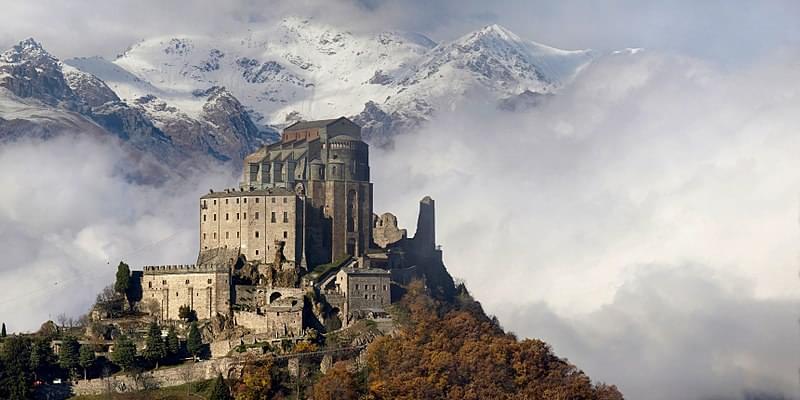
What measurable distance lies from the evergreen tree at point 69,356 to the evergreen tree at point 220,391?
14.3 metres

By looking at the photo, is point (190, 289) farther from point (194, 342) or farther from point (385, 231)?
point (385, 231)

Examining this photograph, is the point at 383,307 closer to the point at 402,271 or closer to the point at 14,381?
the point at 402,271

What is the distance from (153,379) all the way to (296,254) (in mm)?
21204

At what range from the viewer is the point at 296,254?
173125mm

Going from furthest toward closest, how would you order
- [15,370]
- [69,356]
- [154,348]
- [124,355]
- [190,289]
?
[190,289] < [154,348] < [69,356] < [124,355] < [15,370]

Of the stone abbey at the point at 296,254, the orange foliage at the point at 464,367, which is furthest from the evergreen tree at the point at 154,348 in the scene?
the orange foliage at the point at 464,367

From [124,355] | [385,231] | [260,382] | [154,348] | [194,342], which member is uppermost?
[385,231]

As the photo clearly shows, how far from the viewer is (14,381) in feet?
509

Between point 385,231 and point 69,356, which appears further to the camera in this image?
point 385,231

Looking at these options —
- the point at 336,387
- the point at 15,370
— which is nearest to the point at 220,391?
the point at 336,387

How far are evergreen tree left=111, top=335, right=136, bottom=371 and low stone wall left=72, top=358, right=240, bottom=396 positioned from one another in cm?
118

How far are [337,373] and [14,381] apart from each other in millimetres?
27816

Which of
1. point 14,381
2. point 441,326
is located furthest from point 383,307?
point 14,381

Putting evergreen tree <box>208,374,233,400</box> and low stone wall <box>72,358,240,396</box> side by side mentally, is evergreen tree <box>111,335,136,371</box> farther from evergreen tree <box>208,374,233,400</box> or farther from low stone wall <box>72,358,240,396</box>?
evergreen tree <box>208,374,233,400</box>
